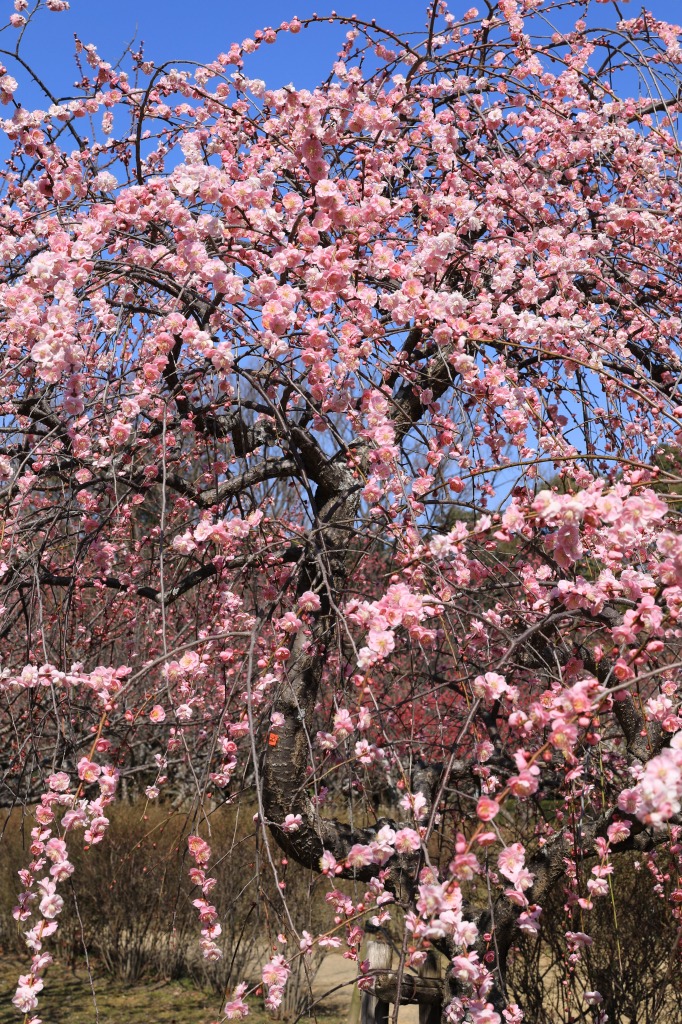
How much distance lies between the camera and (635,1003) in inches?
154

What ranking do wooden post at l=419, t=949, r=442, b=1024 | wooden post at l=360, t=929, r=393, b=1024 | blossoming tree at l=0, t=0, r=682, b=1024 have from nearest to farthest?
blossoming tree at l=0, t=0, r=682, b=1024
wooden post at l=419, t=949, r=442, b=1024
wooden post at l=360, t=929, r=393, b=1024

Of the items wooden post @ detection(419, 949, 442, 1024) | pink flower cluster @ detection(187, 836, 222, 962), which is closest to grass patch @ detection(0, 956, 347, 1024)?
wooden post @ detection(419, 949, 442, 1024)

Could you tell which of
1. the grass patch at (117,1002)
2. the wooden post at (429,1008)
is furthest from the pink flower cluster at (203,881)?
the grass patch at (117,1002)

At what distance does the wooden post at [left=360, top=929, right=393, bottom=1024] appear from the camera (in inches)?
156

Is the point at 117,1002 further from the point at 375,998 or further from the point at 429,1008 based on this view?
the point at 429,1008

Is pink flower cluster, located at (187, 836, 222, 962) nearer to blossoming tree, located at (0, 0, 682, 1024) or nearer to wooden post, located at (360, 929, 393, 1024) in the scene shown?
blossoming tree, located at (0, 0, 682, 1024)

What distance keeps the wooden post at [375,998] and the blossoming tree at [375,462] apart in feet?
1.69

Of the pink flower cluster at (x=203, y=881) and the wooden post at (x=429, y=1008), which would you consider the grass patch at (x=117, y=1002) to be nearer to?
the wooden post at (x=429, y=1008)

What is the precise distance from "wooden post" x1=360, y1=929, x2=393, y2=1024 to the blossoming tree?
515 millimetres

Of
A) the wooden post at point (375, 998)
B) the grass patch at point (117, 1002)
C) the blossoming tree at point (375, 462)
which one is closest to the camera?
the blossoming tree at point (375, 462)

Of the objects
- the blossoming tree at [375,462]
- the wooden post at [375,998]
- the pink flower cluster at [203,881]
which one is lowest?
the wooden post at [375,998]

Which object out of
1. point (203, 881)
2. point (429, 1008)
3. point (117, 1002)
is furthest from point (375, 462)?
point (117, 1002)

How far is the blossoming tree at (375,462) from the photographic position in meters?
2.04

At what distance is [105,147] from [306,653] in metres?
2.66
